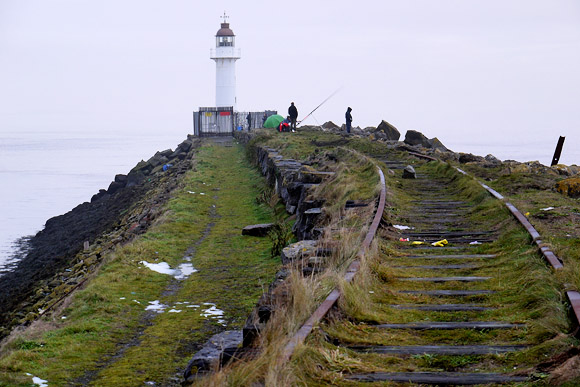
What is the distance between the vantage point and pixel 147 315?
10.5 metres

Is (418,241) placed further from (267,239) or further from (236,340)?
(267,239)

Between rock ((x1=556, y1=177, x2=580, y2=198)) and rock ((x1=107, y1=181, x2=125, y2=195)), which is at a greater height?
rock ((x1=556, y1=177, x2=580, y2=198))

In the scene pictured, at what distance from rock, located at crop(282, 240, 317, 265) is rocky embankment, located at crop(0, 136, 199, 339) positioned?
5218 millimetres

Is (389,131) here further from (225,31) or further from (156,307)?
(156,307)

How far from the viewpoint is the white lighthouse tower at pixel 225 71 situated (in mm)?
65750

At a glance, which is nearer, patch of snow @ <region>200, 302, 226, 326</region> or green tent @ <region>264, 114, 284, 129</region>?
patch of snow @ <region>200, 302, 226, 326</region>

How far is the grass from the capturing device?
8.27 m

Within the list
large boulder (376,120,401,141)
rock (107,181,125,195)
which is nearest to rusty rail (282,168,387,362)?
large boulder (376,120,401,141)

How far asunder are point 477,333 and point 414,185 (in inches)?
411

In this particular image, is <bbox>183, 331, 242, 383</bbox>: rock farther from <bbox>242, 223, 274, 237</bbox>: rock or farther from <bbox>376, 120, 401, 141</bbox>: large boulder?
<bbox>376, 120, 401, 141</bbox>: large boulder

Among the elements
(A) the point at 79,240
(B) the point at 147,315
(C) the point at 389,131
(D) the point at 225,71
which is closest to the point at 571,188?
(B) the point at 147,315

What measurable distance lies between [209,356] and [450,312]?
227cm

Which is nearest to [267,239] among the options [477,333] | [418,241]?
[418,241]

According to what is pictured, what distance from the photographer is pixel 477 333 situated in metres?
6.39
